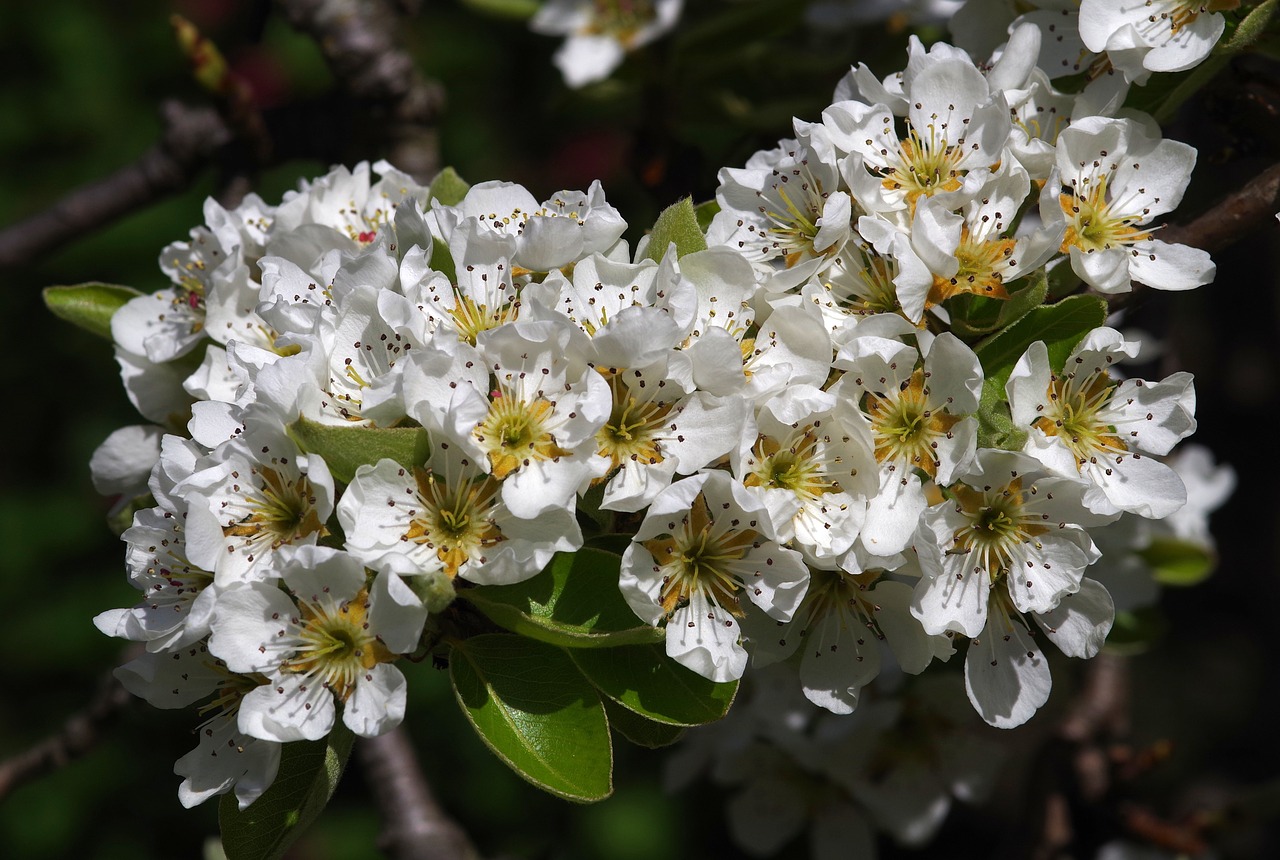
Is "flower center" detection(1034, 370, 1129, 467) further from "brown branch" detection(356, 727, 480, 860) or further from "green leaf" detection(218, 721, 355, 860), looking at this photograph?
"brown branch" detection(356, 727, 480, 860)

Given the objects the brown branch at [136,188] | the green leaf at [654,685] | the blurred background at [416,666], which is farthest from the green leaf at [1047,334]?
the brown branch at [136,188]

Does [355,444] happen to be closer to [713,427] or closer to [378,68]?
[713,427]

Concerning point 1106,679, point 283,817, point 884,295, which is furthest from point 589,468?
point 1106,679

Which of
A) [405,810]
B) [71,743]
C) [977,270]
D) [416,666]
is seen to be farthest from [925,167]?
[416,666]

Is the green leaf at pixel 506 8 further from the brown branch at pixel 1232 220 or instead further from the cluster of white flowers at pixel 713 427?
the brown branch at pixel 1232 220

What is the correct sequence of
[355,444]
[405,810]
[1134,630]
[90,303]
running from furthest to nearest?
[405,810], [1134,630], [90,303], [355,444]

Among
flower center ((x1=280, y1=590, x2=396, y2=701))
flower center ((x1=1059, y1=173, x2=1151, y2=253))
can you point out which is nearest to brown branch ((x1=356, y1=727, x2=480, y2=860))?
flower center ((x1=280, y1=590, x2=396, y2=701))
